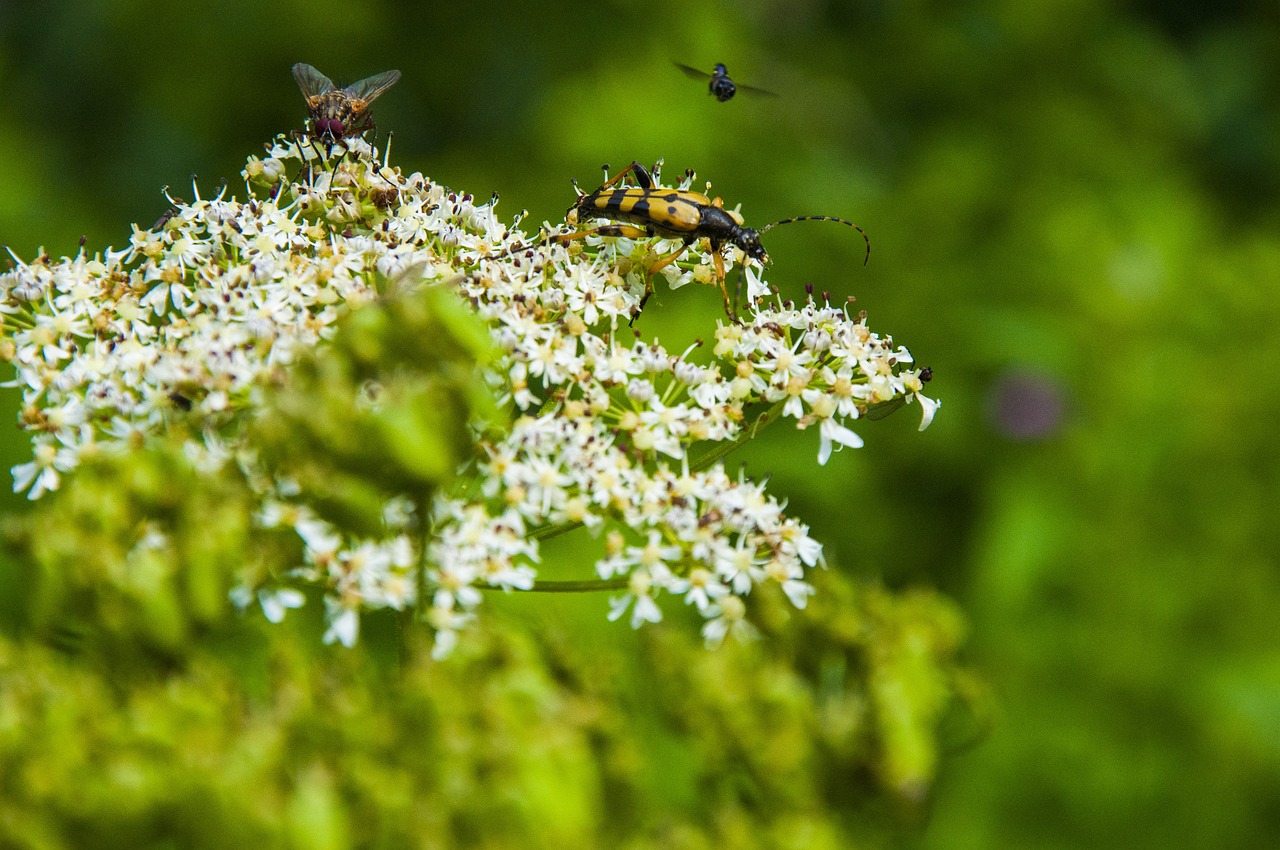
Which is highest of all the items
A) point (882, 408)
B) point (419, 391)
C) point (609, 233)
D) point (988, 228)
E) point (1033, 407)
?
point (988, 228)

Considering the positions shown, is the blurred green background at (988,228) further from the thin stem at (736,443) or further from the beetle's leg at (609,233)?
the beetle's leg at (609,233)

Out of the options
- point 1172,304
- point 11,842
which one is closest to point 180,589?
point 11,842

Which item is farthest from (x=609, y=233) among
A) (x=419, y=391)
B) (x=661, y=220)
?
(x=419, y=391)

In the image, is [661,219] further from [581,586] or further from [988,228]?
[988,228]

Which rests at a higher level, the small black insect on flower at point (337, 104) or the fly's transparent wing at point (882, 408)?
the small black insect on flower at point (337, 104)

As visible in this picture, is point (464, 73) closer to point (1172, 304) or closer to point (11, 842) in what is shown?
point (1172, 304)

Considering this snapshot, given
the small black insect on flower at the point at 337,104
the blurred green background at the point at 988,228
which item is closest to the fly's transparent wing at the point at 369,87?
the small black insect on flower at the point at 337,104
